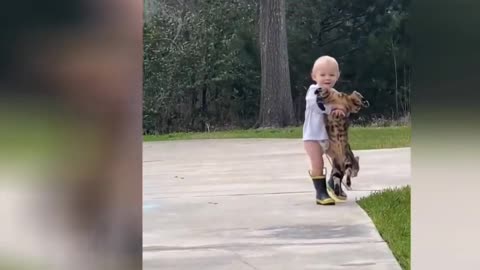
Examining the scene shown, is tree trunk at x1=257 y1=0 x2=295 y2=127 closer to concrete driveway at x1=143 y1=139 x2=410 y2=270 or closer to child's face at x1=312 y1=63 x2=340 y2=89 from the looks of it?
concrete driveway at x1=143 y1=139 x2=410 y2=270

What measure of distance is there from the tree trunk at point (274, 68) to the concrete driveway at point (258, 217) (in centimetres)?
516

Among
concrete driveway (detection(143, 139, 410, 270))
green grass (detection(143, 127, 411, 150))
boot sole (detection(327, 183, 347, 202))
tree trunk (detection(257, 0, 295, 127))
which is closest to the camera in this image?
concrete driveway (detection(143, 139, 410, 270))

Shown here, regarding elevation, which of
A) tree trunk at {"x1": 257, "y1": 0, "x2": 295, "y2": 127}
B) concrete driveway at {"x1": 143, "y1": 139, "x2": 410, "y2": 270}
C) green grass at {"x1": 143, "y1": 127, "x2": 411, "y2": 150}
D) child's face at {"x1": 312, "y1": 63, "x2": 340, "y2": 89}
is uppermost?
tree trunk at {"x1": 257, "y1": 0, "x2": 295, "y2": 127}

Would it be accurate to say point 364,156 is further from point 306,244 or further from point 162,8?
point 162,8

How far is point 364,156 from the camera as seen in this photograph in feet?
23.9

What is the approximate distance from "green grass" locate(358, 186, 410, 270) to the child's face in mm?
830

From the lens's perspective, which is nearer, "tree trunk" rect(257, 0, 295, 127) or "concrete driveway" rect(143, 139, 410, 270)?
"concrete driveway" rect(143, 139, 410, 270)

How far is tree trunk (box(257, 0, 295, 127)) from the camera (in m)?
12.8

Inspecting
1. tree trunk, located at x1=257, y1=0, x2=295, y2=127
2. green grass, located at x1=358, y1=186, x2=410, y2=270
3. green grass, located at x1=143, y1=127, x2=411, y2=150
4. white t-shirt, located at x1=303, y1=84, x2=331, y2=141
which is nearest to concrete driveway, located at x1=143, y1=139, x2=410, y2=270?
green grass, located at x1=358, y1=186, x2=410, y2=270

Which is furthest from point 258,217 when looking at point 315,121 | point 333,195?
point 315,121

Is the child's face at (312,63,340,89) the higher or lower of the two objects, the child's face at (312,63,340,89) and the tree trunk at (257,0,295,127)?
the lower

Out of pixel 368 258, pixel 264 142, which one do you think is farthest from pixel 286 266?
pixel 264 142

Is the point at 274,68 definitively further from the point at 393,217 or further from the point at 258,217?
the point at 393,217

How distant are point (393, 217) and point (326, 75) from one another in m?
1.25
